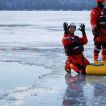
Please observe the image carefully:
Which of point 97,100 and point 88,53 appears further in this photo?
point 88,53

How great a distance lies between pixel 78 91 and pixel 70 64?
1.95 m

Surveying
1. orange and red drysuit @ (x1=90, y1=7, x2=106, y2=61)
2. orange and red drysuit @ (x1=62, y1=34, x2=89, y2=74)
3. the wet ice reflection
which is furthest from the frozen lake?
orange and red drysuit @ (x1=90, y1=7, x2=106, y2=61)

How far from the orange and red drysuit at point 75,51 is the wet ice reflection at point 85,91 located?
235mm

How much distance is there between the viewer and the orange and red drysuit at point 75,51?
30.3 feet

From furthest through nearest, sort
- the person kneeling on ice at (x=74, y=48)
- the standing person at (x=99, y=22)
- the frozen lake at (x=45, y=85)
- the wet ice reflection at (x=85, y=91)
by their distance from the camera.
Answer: the standing person at (x=99, y=22)
the person kneeling on ice at (x=74, y=48)
the frozen lake at (x=45, y=85)
the wet ice reflection at (x=85, y=91)

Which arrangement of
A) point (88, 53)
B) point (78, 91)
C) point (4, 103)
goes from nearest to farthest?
point (4, 103)
point (78, 91)
point (88, 53)

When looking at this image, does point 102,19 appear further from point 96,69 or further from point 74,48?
point 96,69

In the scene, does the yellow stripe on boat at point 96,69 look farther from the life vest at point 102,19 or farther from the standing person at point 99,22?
the life vest at point 102,19

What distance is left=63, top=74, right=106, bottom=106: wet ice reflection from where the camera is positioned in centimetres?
671

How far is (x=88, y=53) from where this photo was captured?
12.8 meters

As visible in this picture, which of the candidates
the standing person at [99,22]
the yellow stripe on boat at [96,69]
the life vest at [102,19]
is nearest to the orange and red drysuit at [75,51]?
the yellow stripe on boat at [96,69]

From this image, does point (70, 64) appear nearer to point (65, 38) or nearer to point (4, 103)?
point (65, 38)

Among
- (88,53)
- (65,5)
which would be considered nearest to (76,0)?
(65,5)

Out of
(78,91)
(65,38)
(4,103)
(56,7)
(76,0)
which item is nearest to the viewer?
(4,103)
